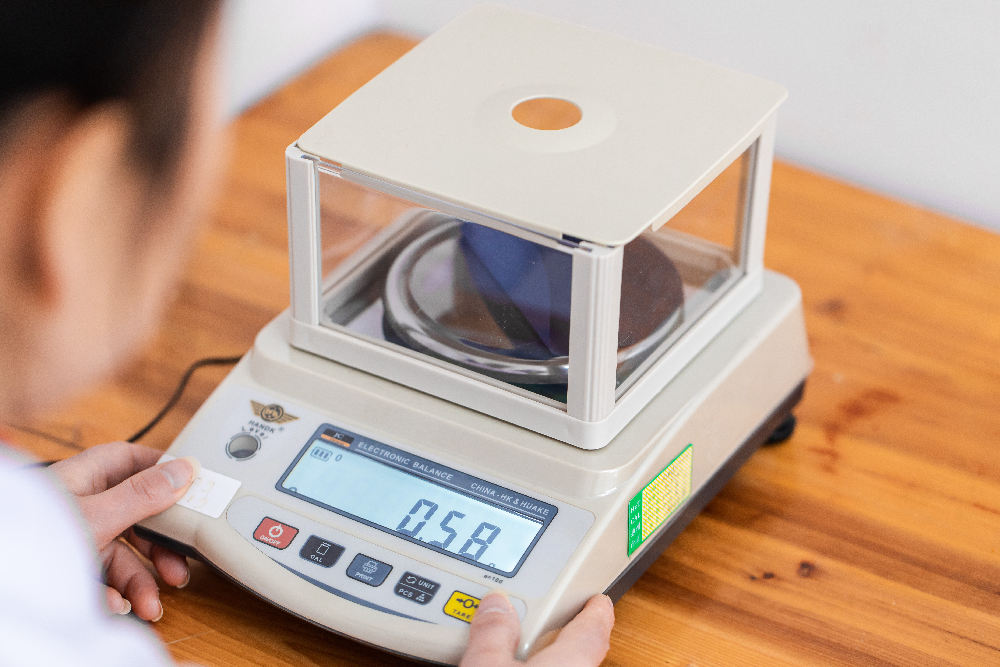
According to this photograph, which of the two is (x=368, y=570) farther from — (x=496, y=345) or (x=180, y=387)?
(x=180, y=387)

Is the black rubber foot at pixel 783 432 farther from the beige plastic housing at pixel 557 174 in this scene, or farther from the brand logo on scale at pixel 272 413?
the brand logo on scale at pixel 272 413

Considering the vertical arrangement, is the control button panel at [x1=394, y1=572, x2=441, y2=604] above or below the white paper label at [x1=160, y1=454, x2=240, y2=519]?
below

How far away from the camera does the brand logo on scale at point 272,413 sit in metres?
0.96

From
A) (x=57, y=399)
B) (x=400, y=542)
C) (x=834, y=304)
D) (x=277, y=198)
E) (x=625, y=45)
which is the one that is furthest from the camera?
(x=277, y=198)

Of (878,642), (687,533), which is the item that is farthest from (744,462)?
(878,642)

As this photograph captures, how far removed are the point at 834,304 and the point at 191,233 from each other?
701 millimetres

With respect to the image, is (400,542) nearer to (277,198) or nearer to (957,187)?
(277,198)

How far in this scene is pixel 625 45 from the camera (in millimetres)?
986

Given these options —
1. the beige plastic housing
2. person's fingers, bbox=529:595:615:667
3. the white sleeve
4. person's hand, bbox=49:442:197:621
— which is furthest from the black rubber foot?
the white sleeve

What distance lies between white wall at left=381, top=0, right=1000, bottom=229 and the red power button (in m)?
0.89

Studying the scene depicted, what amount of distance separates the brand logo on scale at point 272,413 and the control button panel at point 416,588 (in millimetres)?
181

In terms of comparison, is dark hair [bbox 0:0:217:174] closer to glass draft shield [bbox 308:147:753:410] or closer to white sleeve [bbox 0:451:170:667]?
glass draft shield [bbox 308:147:753:410]

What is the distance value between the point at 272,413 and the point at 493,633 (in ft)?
0.93

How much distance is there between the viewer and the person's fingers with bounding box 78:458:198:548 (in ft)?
2.88
